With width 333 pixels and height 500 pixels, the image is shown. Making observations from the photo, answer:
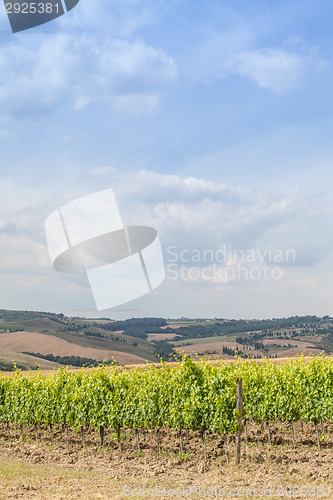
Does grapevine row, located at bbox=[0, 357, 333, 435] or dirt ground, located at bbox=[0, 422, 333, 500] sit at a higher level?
grapevine row, located at bbox=[0, 357, 333, 435]

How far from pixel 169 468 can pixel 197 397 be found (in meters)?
2.98

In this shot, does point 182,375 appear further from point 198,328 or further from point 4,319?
point 4,319

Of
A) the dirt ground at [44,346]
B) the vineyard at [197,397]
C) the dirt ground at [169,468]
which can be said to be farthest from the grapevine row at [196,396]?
the dirt ground at [44,346]

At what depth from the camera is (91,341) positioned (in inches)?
4798

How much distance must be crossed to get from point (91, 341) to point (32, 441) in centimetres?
10020

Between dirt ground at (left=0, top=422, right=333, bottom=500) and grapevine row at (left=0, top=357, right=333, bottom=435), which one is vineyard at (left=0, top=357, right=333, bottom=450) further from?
dirt ground at (left=0, top=422, right=333, bottom=500)

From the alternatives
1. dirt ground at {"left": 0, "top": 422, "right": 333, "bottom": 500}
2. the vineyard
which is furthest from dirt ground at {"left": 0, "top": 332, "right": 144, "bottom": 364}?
dirt ground at {"left": 0, "top": 422, "right": 333, "bottom": 500}

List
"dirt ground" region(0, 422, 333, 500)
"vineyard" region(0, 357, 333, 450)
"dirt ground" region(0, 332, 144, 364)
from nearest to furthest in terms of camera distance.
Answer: "dirt ground" region(0, 422, 333, 500) < "vineyard" region(0, 357, 333, 450) < "dirt ground" region(0, 332, 144, 364)

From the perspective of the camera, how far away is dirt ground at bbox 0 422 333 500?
1267 cm

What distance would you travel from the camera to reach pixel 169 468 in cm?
1605

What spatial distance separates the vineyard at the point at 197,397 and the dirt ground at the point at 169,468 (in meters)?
0.85

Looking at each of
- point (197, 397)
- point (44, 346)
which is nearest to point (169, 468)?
point (197, 397)

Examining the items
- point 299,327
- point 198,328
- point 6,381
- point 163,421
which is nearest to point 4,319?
point 198,328

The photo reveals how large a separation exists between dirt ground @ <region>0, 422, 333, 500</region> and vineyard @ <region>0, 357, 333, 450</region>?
2.79 feet
